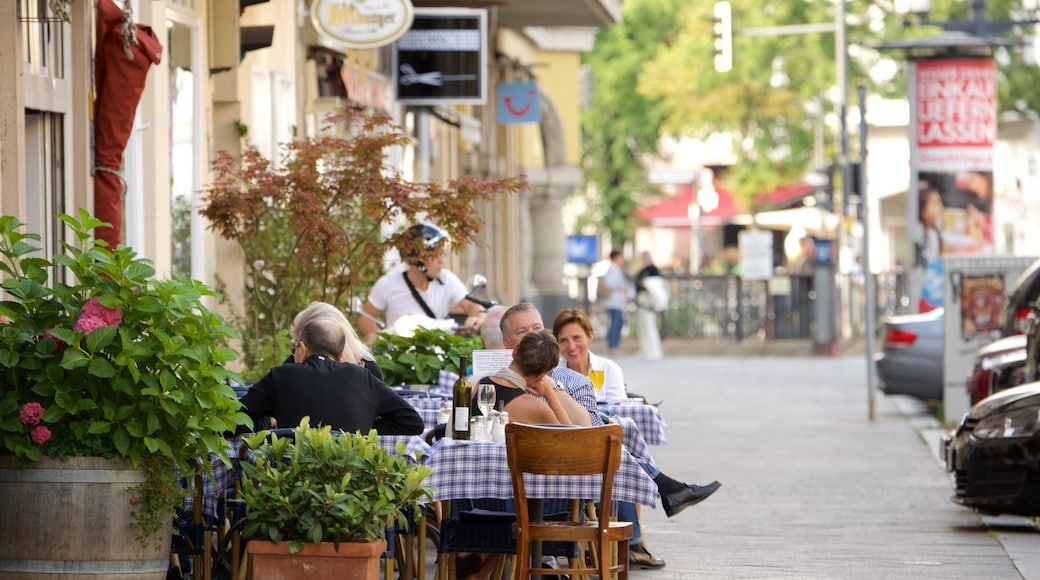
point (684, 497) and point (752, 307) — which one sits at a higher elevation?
point (752, 307)

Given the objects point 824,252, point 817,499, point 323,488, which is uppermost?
point 824,252

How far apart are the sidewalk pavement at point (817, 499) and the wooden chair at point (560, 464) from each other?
2206 millimetres

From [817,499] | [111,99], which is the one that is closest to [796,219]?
[817,499]

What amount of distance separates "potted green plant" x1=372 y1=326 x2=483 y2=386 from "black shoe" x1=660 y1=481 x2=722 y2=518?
6.20ft

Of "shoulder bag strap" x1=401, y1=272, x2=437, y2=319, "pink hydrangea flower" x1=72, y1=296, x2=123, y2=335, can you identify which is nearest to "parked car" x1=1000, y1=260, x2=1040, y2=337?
"shoulder bag strap" x1=401, y1=272, x2=437, y2=319

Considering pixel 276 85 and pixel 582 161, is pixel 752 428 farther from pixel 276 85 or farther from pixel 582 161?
pixel 582 161

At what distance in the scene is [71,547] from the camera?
7801mm

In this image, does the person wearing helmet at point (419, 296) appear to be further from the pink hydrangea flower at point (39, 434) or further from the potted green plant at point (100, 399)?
the pink hydrangea flower at point (39, 434)

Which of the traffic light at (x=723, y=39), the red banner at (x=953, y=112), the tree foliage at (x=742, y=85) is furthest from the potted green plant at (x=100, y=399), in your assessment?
the tree foliage at (x=742, y=85)

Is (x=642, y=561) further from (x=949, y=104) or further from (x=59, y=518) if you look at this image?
(x=949, y=104)

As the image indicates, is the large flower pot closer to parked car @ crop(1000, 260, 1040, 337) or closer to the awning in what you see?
parked car @ crop(1000, 260, 1040, 337)

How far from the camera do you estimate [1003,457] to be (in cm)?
1245

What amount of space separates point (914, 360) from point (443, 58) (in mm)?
5995

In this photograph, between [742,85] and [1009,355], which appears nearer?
[1009,355]
